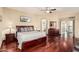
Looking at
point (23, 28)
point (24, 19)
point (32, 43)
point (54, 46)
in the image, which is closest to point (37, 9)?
point (24, 19)

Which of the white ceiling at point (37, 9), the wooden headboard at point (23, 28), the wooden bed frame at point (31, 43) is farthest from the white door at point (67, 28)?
the wooden headboard at point (23, 28)

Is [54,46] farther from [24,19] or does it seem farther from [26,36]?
[24,19]

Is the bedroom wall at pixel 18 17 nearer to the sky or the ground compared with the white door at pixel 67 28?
nearer to the sky

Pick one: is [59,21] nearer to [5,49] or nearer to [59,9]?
[59,9]

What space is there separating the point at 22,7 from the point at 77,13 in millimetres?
978

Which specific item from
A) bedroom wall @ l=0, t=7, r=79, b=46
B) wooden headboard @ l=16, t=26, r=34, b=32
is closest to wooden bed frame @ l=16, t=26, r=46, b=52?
wooden headboard @ l=16, t=26, r=34, b=32

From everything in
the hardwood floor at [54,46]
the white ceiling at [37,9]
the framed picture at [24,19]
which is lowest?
the hardwood floor at [54,46]

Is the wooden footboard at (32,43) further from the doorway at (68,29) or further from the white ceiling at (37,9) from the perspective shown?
the white ceiling at (37,9)

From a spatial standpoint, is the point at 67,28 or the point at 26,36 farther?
the point at 67,28

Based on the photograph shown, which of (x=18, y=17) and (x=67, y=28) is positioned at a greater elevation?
(x=18, y=17)

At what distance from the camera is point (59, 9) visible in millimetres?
2121

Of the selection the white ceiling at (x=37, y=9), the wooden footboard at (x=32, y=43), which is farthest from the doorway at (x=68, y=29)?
the wooden footboard at (x=32, y=43)

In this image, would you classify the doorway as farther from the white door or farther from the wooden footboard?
the wooden footboard
